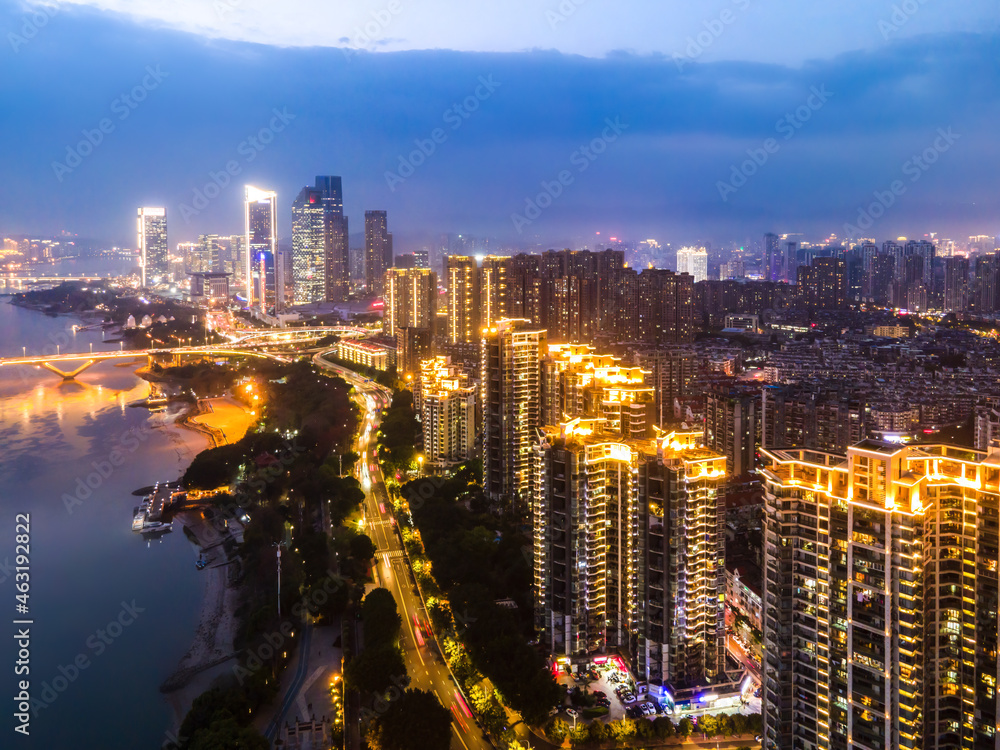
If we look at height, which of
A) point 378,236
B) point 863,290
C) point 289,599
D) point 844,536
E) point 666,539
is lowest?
point 289,599

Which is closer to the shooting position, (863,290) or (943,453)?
(943,453)

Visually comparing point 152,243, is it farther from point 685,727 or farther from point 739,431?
point 685,727

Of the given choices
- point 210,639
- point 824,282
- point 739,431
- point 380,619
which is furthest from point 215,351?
point 824,282

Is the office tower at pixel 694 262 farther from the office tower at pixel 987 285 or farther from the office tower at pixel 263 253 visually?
the office tower at pixel 263 253

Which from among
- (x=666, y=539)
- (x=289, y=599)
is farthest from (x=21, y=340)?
(x=666, y=539)

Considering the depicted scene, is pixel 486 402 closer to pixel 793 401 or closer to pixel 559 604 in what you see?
pixel 559 604
